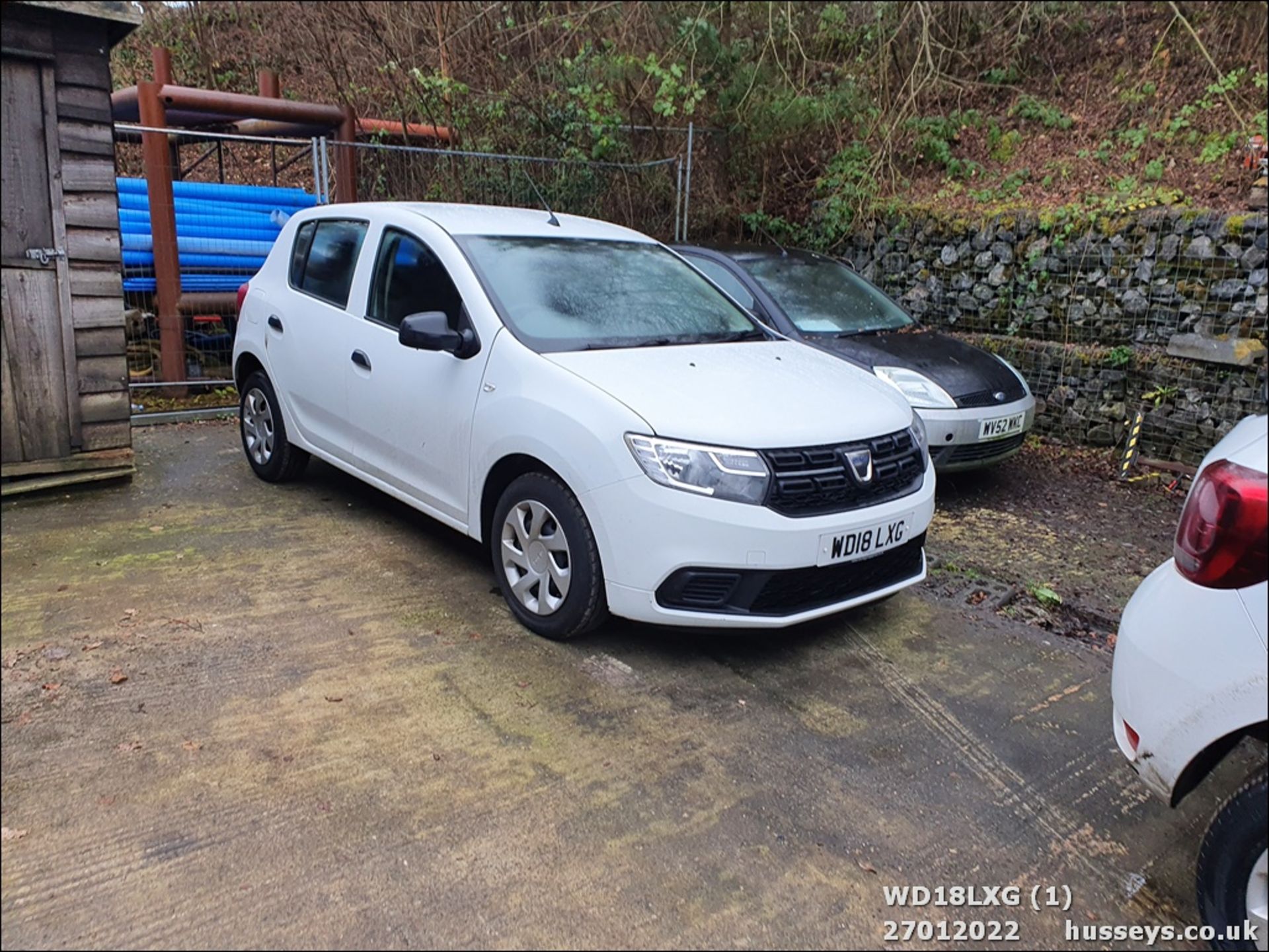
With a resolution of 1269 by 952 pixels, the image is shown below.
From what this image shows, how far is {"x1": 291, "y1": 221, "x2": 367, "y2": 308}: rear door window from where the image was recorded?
4957mm

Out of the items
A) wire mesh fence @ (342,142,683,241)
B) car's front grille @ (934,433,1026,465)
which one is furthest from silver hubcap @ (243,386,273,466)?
car's front grille @ (934,433,1026,465)

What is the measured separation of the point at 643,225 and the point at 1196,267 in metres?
5.42

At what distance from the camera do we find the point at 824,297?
6.82 meters

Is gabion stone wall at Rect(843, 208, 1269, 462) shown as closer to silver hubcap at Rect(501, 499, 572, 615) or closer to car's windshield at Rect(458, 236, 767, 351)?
car's windshield at Rect(458, 236, 767, 351)

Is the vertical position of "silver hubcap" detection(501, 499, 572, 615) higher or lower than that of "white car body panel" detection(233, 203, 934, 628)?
lower

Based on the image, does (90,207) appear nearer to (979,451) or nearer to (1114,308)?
(979,451)

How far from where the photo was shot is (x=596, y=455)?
3.50m

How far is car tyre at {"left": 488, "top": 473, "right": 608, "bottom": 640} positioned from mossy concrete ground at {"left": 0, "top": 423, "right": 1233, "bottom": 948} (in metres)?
0.14

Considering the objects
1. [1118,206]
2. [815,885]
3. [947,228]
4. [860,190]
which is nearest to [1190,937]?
[815,885]

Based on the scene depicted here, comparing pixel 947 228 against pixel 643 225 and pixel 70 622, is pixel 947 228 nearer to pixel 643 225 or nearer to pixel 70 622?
pixel 643 225

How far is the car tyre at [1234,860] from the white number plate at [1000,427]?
3.98 m

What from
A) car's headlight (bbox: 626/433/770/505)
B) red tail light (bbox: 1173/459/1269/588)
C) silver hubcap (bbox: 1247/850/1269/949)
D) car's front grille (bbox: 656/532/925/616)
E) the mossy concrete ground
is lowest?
the mossy concrete ground

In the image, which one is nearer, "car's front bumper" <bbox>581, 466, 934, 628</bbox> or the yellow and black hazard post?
"car's front bumper" <bbox>581, 466, 934, 628</bbox>

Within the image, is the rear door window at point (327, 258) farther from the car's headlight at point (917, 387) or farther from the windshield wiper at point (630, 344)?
the car's headlight at point (917, 387)
